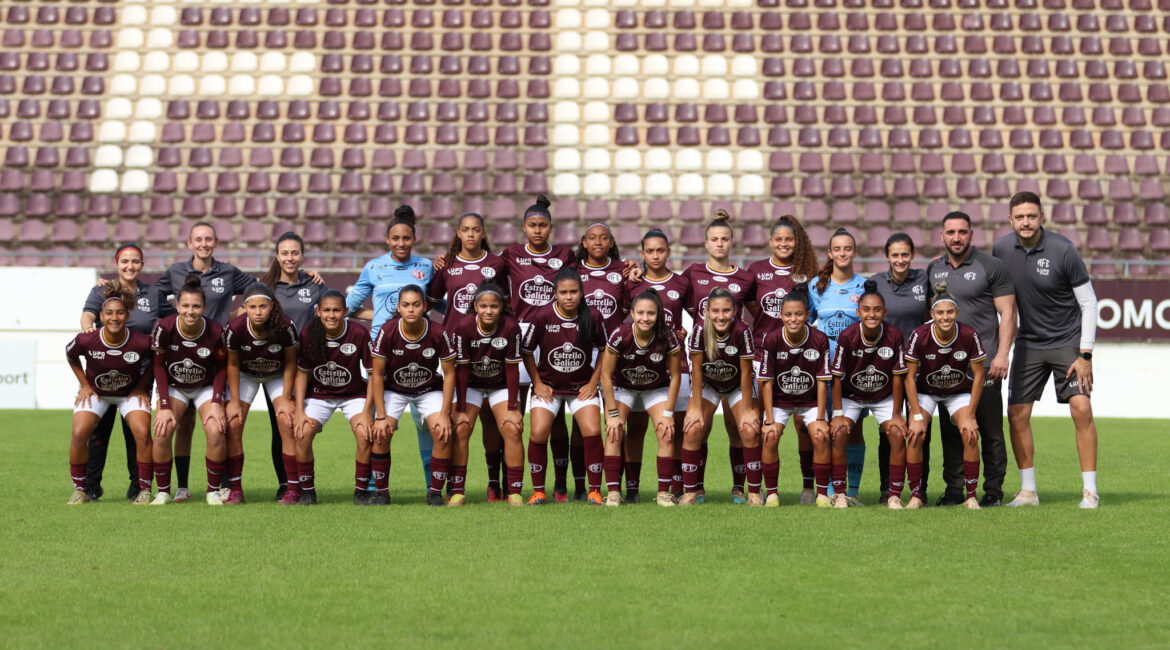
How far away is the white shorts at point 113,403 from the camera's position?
8250mm

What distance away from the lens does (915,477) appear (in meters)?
7.97

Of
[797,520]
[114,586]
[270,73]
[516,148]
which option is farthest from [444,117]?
[114,586]

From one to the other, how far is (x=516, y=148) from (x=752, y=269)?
1408cm

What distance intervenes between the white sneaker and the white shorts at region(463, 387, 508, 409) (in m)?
3.35

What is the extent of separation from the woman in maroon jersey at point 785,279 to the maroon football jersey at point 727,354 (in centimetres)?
22

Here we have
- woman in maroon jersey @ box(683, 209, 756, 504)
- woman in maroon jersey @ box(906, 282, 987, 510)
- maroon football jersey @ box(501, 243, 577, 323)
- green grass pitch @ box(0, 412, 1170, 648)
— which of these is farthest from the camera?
maroon football jersey @ box(501, 243, 577, 323)

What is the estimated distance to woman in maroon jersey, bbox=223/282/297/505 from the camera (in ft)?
26.4

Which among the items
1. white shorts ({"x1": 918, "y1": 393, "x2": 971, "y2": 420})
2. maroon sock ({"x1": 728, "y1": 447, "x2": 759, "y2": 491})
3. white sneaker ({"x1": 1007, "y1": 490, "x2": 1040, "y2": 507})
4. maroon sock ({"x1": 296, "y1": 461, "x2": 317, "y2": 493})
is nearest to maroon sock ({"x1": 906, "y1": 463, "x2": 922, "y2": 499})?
white shorts ({"x1": 918, "y1": 393, "x2": 971, "y2": 420})

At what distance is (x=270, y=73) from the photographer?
77.4 ft

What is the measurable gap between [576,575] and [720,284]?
336cm

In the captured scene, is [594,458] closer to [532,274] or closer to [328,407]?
[532,274]

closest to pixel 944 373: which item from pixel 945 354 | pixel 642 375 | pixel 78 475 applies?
pixel 945 354

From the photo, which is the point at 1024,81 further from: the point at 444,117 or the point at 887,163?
the point at 444,117

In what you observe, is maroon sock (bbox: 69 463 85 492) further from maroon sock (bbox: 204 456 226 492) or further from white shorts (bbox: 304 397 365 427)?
white shorts (bbox: 304 397 365 427)
